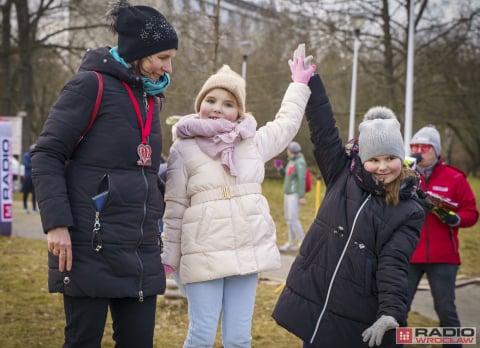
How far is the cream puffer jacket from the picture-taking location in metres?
3.04

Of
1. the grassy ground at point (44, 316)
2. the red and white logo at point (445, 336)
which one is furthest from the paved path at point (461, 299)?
the red and white logo at point (445, 336)

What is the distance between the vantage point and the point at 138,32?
8.74 feet

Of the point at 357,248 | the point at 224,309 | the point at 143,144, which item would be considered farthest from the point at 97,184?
the point at 357,248

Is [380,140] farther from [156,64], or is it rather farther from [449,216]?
[449,216]

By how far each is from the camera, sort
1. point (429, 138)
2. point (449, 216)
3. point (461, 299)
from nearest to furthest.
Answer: point (449, 216)
point (429, 138)
point (461, 299)

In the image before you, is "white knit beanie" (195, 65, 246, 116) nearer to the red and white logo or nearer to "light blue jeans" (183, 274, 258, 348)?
"light blue jeans" (183, 274, 258, 348)

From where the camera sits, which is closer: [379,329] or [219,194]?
[379,329]

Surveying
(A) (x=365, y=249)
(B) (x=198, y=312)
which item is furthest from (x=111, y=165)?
(A) (x=365, y=249)

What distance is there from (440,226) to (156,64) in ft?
9.95

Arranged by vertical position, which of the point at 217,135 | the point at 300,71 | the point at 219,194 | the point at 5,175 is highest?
the point at 300,71

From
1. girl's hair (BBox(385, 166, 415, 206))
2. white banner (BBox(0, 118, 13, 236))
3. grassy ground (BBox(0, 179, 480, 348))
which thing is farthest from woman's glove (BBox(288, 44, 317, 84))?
white banner (BBox(0, 118, 13, 236))

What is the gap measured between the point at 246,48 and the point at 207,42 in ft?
26.6

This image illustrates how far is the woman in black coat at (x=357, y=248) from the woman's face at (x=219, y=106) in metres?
0.49

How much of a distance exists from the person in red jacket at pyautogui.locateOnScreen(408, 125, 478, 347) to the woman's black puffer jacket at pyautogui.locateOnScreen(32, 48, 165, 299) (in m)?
2.83
